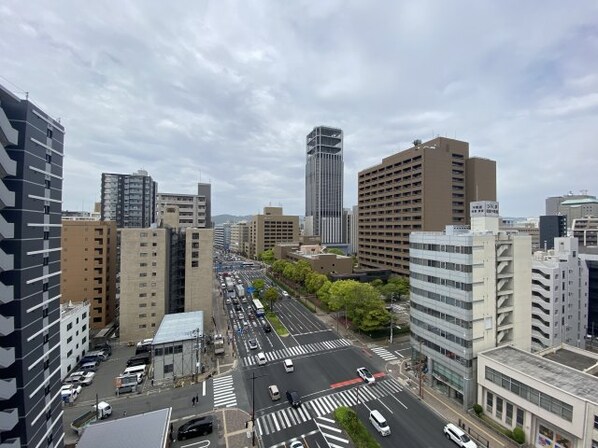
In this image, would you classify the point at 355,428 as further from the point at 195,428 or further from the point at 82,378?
the point at 82,378

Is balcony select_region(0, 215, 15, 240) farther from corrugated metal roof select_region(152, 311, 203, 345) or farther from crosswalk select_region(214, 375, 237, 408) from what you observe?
crosswalk select_region(214, 375, 237, 408)

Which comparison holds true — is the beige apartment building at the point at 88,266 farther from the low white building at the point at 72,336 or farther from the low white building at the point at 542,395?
the low white building at the point at 542,395

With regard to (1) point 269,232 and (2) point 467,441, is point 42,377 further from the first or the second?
(1) point 269,232

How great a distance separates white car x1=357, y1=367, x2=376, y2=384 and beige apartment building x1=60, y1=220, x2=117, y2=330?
53.1 metres

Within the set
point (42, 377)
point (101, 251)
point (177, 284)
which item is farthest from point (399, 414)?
point (101, 251)

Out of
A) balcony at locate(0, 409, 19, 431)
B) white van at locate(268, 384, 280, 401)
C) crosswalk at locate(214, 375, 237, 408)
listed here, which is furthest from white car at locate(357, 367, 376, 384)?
balcony at locate(0, 409, 19, 431)

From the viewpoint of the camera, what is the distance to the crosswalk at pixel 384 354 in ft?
153

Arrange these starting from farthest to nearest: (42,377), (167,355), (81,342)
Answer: (81,342)
(167,355)
(42,377)

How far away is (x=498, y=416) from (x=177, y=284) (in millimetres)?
56632

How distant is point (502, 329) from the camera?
1473 inches

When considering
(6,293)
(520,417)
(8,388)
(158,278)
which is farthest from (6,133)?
(520,417)

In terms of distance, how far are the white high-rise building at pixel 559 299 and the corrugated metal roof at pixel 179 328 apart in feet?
193

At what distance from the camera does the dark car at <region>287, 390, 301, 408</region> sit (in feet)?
113

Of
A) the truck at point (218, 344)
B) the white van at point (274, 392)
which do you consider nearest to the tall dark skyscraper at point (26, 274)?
the white van at point (274, 392)
